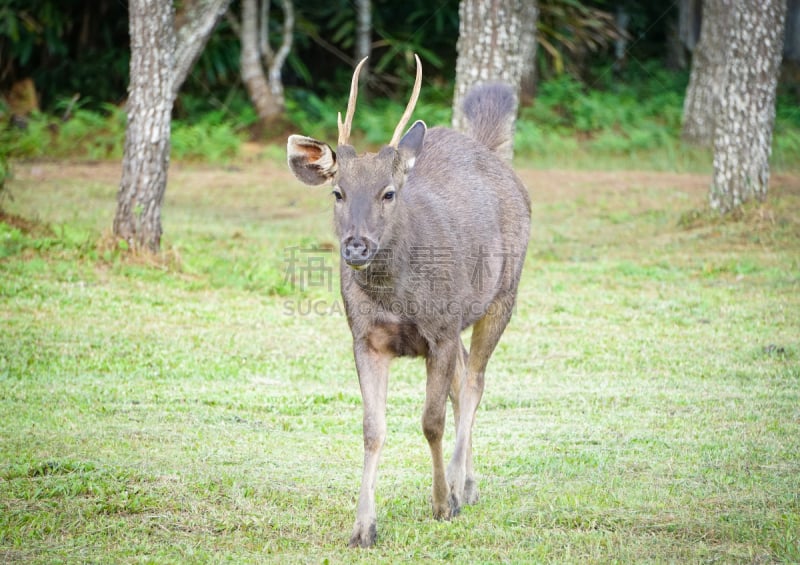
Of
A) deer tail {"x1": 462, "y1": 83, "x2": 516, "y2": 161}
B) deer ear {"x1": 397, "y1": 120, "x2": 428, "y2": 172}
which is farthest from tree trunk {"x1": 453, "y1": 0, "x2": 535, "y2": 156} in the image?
deer ear {"x1": 397, "y1": 120, "x2": 428, "y2": 172}

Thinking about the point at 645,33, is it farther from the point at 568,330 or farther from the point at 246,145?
the point at 568,330

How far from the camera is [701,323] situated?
1055cm

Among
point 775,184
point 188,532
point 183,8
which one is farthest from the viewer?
point 775,184

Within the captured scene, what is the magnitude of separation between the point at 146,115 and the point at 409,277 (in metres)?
6.44

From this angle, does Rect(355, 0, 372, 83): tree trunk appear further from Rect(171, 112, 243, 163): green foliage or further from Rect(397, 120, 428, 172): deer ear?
Rect(397, 120, 428, 172): deer ear

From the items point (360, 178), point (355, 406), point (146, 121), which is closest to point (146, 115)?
point (146, 121)

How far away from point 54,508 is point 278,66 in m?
17.1

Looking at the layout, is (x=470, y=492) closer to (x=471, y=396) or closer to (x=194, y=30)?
(x=471, y=396)

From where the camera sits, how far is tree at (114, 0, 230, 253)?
11523 millimetres

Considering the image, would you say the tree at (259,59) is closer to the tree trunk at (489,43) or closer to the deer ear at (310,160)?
the tree trunk at (489,43)

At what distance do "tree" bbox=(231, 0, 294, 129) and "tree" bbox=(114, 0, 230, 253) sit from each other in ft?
31.9

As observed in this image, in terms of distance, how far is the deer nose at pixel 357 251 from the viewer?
18.2ft

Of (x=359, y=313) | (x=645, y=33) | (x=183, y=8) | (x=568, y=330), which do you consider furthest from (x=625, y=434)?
(x=645, y=33)

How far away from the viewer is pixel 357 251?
5555 millimetres
